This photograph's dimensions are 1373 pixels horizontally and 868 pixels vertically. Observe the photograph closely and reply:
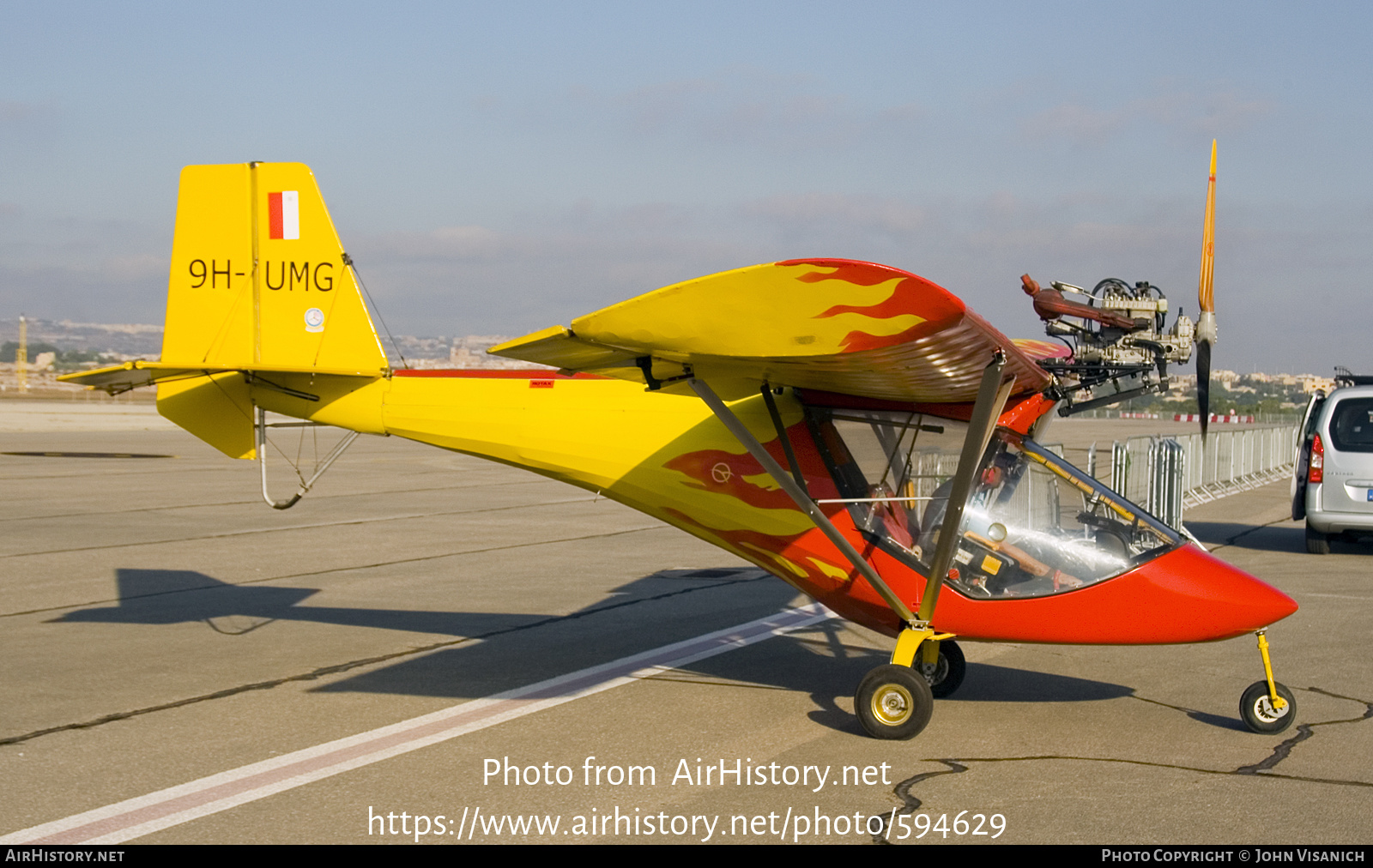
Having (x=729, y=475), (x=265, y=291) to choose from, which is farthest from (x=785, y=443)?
(x=265, y=291)

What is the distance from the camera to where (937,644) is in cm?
714

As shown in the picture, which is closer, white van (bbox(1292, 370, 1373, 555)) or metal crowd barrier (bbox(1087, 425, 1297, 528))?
white van (bbox(1292, 370, 1373, 555))

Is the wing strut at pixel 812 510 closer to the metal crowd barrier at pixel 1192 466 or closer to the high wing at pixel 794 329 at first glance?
the high wing at pixel 794 329

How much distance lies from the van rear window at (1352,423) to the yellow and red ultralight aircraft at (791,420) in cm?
809

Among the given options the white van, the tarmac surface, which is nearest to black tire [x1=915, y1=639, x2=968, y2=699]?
the tarmac surface

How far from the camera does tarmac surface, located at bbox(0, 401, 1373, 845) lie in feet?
16.3

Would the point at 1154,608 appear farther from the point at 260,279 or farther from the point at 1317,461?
the point at 1317,461

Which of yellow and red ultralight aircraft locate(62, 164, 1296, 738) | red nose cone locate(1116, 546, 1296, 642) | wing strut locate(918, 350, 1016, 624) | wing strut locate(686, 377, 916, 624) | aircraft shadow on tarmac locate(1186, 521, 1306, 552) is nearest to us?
yellow and red ultralight aircraft locate(62, 164, 1296, 738)

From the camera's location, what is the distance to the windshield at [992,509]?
255 inches


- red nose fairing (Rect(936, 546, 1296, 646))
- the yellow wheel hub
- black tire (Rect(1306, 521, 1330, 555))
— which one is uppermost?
red nose fairing (Rect(936, 546, 1296, 646))

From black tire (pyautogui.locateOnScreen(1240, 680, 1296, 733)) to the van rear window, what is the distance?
9297mm

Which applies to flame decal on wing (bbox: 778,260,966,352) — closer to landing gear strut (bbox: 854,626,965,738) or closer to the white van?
landing gear strut (bbox: 854,626,965,738)

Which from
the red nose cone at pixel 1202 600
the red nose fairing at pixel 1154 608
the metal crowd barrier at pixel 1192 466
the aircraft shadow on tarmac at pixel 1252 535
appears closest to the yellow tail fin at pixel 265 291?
the red nose fairing at pixel 1154 608
